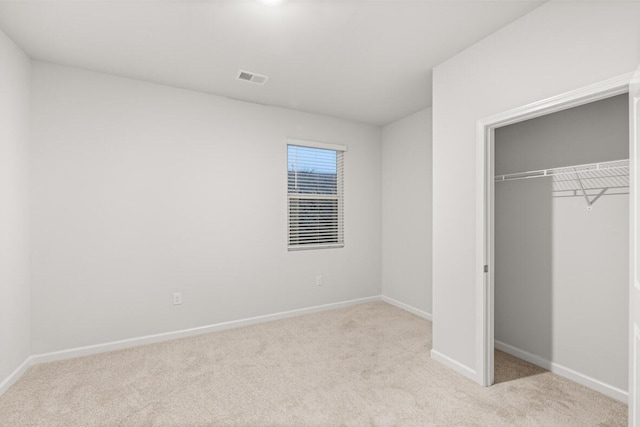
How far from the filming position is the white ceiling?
207cm

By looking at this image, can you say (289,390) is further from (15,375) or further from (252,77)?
(252,77)

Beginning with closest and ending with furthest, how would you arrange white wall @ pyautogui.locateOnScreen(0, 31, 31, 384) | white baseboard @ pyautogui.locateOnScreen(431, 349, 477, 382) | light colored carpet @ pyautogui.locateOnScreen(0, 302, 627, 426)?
light colored carpet @ pyautogui.locateOnScreen(0, 302, 627, 426)
white wall @ pyautogui.locateOnScreen(0, 31, 31, 384)
white baseboard @ pyautogui.locateOnScreen(431, 349, 477, 382)

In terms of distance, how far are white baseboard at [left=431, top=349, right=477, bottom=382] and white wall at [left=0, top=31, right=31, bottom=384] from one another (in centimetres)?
334

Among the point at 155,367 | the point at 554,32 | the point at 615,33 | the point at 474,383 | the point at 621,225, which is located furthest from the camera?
the point at 155,367

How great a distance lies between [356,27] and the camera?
2.27 m

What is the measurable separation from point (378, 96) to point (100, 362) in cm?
372

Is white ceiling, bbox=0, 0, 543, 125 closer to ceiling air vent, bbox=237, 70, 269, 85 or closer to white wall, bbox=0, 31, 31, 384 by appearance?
ceiling air vent, bbox=237, 70, 269, 85

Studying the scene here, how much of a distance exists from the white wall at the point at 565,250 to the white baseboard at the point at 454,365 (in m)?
0.74

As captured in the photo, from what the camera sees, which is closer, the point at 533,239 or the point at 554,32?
the point at 554,32

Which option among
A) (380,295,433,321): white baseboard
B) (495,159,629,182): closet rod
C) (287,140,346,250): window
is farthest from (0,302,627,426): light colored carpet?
(495,159,629,182): closet rod

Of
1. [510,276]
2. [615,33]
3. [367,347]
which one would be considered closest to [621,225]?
[510,276]

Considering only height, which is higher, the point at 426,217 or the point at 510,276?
the point at 426,217

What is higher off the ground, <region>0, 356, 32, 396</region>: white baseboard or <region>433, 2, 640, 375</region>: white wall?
<region>433, 2, 640, 375</region>: white wall

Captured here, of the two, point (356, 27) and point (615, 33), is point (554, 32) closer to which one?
point (615, 33)
